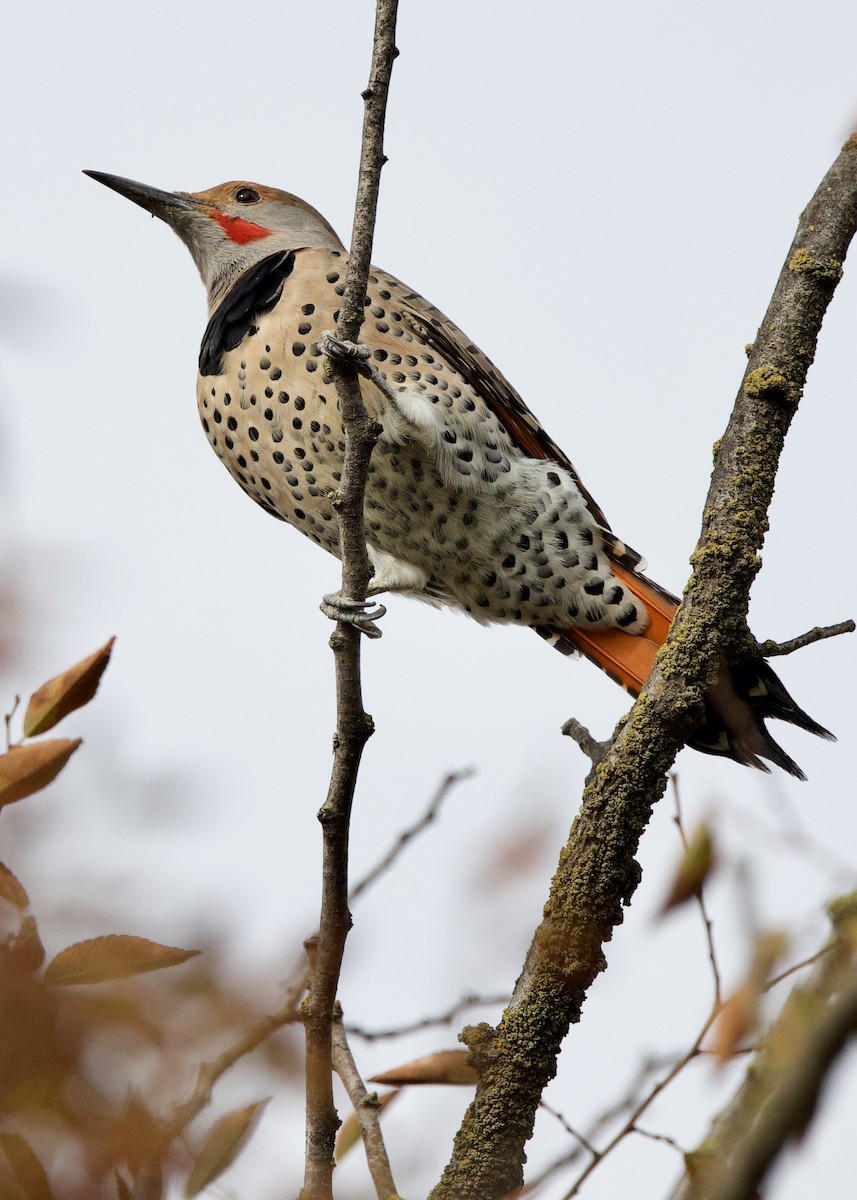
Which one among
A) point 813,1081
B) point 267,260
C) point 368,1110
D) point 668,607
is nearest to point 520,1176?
point 368,1110

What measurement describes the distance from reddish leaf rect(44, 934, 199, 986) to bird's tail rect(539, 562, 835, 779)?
179cm

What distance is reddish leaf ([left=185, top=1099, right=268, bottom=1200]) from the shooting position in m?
1.69

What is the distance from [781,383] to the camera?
3068mm

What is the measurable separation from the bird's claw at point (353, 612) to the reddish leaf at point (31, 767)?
1416mm

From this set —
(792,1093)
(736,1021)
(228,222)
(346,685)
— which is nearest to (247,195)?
(228,222)

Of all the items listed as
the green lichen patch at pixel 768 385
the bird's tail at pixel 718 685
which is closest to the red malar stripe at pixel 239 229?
the bird's tail at pixel 718 685

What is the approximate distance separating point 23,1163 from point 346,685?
1705 mm

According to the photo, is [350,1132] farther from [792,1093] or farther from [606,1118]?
[792,1093]

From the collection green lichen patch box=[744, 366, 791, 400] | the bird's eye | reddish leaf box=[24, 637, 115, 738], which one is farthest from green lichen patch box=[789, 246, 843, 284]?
the bird's eye

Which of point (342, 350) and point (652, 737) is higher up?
point (342, 350)

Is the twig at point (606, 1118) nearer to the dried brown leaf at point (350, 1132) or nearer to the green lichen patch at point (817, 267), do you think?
the dried brown leaf at point (350, 1132)

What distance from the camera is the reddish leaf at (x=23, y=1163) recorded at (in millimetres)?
1281

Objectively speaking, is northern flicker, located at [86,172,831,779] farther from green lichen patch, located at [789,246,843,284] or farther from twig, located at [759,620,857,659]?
green lichen patch, located at [789,246,843,284]

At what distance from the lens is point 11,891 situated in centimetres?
147
